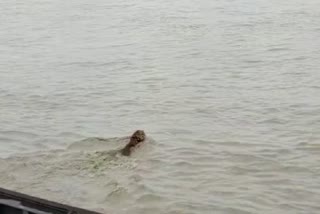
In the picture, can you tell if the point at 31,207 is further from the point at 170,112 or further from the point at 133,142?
the point at 170,112

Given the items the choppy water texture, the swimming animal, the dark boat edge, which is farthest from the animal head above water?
the dark boat edge

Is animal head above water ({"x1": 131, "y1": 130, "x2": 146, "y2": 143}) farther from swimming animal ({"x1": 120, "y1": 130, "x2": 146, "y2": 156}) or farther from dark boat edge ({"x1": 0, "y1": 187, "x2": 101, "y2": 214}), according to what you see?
dark boat edge ({"x1": 0, "y1": 187, "x2": 101, "y2": 214})

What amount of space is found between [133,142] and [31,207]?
4153 mm

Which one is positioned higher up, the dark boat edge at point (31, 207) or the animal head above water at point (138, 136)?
the animal head above water at point (138, 136)

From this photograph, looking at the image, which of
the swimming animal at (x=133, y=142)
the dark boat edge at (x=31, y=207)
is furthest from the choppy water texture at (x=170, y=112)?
the dark boat edge at (x=31, y=207)

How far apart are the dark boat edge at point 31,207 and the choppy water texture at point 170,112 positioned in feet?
6.63

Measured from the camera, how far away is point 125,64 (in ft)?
52.1

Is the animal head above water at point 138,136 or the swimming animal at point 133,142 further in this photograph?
the animal head above water at point 138,136

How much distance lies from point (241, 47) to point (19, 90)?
6890mm

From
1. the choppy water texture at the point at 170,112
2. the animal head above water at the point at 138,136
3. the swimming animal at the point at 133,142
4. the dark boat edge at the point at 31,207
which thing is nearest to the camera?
the dark boat edge at the point at 31,207

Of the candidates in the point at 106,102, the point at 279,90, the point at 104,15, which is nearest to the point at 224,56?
the point at 279,90

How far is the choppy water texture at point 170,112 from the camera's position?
324 inches

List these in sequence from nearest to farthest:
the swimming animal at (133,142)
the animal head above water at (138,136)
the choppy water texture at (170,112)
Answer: the choppy water texture at (170,112) → the swimming animal at (133,142) → the animal head above water at (138,136)

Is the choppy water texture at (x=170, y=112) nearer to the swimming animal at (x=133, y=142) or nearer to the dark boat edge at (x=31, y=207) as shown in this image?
the swimming animal at (x=133, y=142)
